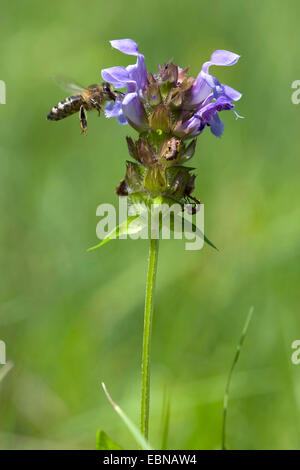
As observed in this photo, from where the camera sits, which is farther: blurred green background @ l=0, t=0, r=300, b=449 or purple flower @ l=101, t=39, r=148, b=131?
blurred green background @ l=0, t=0, r=300, b=449

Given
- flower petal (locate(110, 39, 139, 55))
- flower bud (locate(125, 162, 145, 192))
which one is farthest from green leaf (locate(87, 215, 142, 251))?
flower petal (locate(110, 39, 139, 55))

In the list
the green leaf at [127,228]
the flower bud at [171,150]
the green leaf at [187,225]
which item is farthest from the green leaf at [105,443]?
the flower bud at [171,150]

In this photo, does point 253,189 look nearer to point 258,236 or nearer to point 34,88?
point 258,236

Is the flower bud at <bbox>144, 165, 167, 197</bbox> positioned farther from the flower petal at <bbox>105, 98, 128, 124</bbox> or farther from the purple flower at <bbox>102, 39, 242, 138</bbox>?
the flower petal at <bbox>105, 98, 128, 124</bbox>

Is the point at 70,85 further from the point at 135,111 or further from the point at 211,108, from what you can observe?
the point at 211,108

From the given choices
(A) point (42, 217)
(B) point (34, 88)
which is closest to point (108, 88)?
(A) point (42, 217)

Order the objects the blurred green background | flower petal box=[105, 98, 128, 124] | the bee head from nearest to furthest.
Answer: flower petal box=[105, 98, 128, 124]
the bee head
the blurred green background

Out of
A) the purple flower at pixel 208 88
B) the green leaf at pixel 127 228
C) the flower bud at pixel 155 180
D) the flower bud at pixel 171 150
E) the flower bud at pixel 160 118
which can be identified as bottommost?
the green leaf at pixel 127 228

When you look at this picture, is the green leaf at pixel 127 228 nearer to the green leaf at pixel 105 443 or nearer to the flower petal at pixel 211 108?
the flower petal at pixel 211 108
